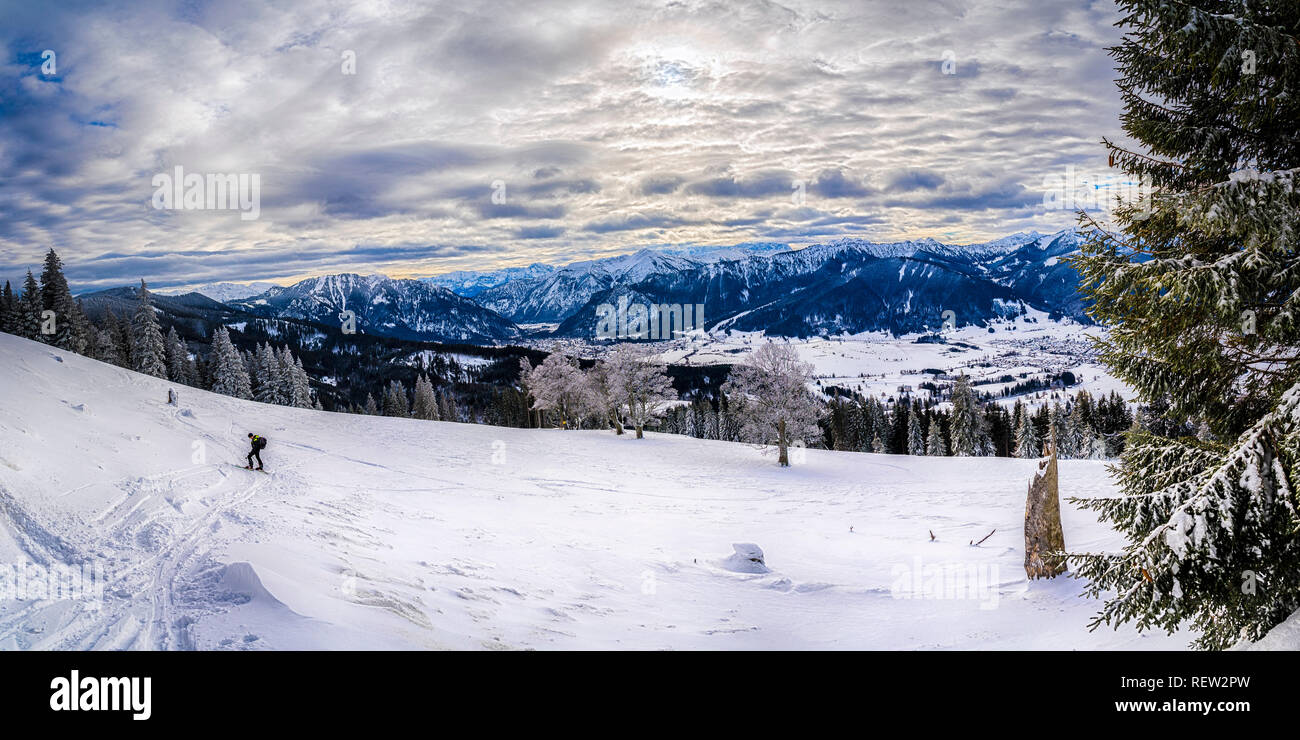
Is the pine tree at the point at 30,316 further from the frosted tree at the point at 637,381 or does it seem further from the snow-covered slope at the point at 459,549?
the frosted tree at the point at 637,381

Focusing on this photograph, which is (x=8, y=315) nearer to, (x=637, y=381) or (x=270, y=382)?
(x=270, y=382)

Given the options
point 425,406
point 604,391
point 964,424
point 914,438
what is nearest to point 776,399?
point 604,391

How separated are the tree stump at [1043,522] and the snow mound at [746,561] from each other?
21.8 ft

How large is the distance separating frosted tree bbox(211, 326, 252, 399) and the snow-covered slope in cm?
4039

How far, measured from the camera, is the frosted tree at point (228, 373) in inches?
2672

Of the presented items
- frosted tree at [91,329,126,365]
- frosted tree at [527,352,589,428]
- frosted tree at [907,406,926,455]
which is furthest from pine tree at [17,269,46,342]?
frosted tree at [907,406,926,455]

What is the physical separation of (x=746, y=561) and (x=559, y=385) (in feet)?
132

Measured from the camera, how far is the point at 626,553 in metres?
17.1

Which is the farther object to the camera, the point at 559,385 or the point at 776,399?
the point at 559,385
